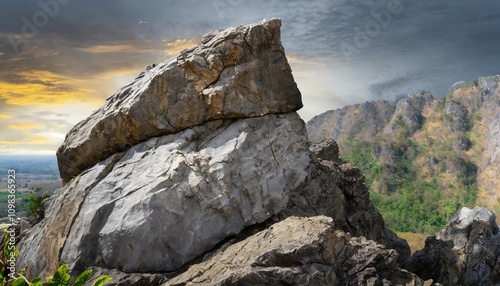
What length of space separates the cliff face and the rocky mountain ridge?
3 cm

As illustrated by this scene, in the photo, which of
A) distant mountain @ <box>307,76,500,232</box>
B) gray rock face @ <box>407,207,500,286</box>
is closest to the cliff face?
gray rock face @ <box>407,207,500,286</box>

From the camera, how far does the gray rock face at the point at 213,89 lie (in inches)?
503

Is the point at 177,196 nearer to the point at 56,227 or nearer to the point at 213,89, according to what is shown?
the point at 213,89

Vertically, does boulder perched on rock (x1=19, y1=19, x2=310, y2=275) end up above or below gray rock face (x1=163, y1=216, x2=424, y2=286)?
above

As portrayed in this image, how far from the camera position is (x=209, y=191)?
11.4m

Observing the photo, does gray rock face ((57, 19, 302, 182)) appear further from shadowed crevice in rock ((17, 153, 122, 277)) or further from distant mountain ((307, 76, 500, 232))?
distant mountain ((307, 76, 500, 232))

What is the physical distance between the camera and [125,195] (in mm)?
11227

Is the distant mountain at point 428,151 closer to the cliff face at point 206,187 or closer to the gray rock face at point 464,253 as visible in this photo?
the gray rock face at point 464,253

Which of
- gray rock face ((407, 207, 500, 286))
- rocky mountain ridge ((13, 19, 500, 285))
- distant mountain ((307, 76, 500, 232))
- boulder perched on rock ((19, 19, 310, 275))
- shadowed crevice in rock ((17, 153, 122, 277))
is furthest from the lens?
distant mountain ((307, 76, 500, 232))

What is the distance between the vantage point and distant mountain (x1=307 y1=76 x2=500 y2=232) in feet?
247

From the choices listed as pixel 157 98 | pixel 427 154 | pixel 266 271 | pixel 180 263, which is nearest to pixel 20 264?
pixel 180 263

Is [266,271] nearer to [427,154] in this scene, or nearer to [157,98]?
[157,98]

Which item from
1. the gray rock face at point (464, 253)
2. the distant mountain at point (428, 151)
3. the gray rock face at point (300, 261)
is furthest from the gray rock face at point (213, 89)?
the distant mountain at point (428, 151)

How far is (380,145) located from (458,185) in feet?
59.8
